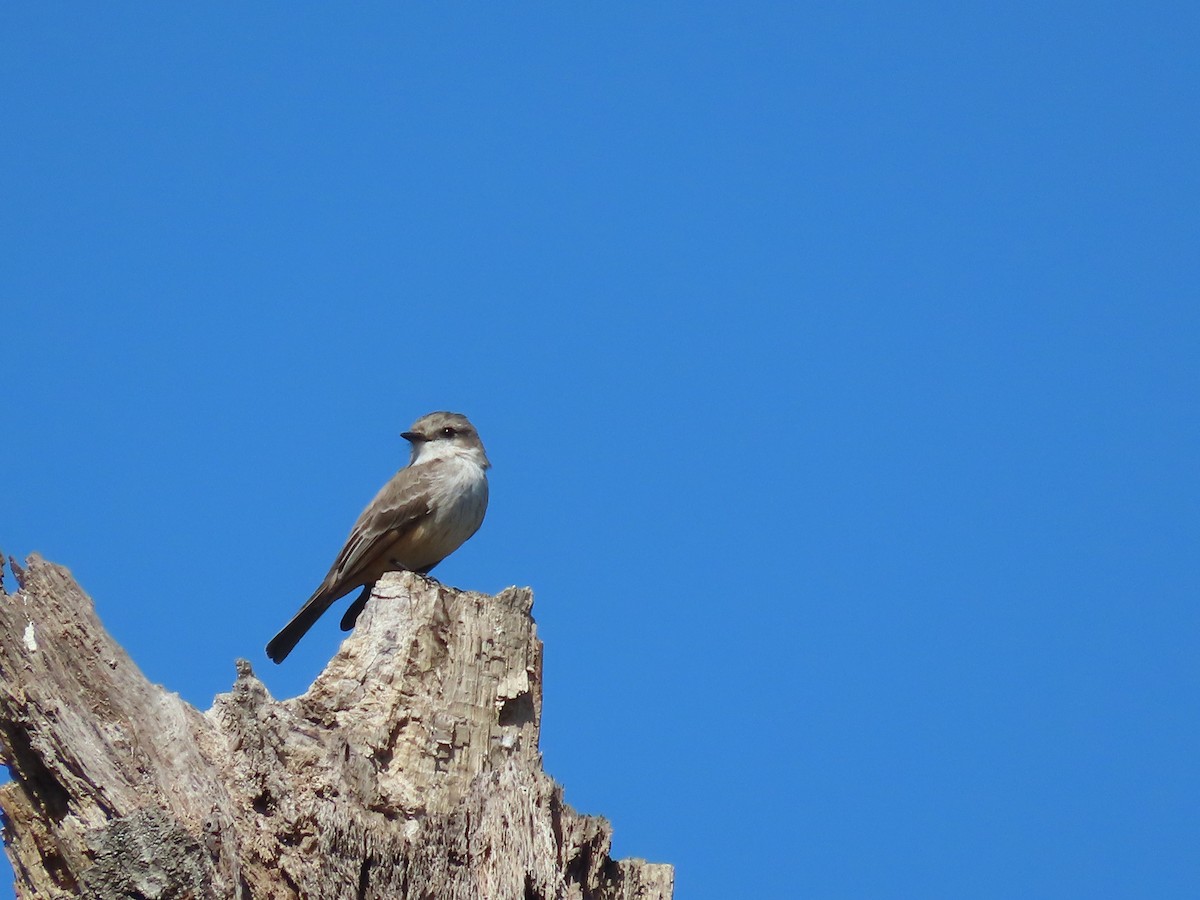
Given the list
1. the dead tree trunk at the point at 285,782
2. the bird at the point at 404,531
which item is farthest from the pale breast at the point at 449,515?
the dead tree trunk at the point at 285,782

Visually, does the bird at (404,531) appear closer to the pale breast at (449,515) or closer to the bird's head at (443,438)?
the pale breast at (449,515)

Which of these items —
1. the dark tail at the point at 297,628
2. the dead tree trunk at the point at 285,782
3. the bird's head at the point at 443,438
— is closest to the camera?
the dead tree trunk at the point at 285,782

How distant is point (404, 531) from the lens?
41.9 feet

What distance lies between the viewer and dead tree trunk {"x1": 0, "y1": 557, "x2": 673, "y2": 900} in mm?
6145

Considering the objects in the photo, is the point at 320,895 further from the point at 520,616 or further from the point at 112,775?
the point at 520,616

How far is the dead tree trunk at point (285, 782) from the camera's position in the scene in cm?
614

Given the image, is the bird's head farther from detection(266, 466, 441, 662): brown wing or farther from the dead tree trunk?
the dead tree trunk

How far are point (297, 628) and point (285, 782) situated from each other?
6.03 m

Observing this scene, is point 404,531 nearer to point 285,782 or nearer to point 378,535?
point 378,535

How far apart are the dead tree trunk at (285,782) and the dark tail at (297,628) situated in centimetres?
496

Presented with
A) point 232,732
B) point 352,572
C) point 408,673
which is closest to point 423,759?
point 408,673

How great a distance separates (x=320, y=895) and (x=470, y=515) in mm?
6839

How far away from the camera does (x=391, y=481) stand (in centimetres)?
1338

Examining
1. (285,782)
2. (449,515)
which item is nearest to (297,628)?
(449,515)
